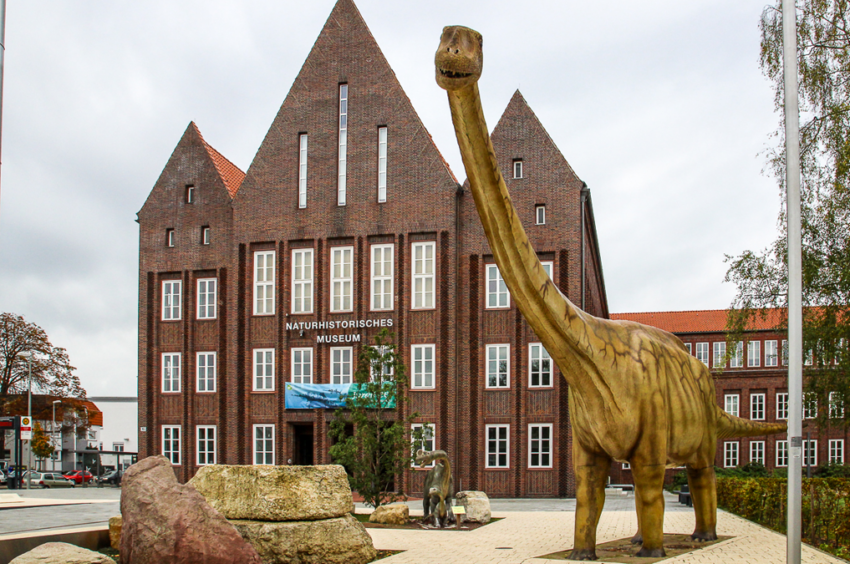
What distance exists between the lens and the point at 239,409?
1391 inches

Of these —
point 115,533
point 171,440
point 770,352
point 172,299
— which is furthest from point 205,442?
point 770,352

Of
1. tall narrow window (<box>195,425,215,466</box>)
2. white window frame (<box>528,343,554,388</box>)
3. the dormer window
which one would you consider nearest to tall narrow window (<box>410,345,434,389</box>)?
white window frame (<box>528,343,554,388</box>)

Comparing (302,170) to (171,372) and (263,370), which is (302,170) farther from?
(171,372)

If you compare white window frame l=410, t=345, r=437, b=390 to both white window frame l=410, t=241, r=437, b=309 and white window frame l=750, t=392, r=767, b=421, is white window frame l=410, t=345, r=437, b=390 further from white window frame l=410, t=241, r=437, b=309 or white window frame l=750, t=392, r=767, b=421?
white window frame l=750, t=392, r=767, b=421

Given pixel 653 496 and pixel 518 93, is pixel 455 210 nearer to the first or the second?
pixel 518 93

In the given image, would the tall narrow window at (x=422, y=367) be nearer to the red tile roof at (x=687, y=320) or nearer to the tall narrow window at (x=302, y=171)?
the tall narrow window at (x=302, y=171)

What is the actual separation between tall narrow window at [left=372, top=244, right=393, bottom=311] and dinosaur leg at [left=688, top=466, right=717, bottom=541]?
21.8 m

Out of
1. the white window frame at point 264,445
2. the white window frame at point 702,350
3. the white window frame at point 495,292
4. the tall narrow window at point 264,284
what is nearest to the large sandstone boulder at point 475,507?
the white window frame at point 495,292

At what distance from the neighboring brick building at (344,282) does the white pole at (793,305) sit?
859 inches

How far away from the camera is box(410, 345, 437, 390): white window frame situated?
33.0 metres

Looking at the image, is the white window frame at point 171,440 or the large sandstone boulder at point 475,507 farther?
the white window frame at point 171,440

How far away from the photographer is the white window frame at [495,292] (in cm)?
3306

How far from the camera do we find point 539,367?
32.5m

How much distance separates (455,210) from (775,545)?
22.1 metres
